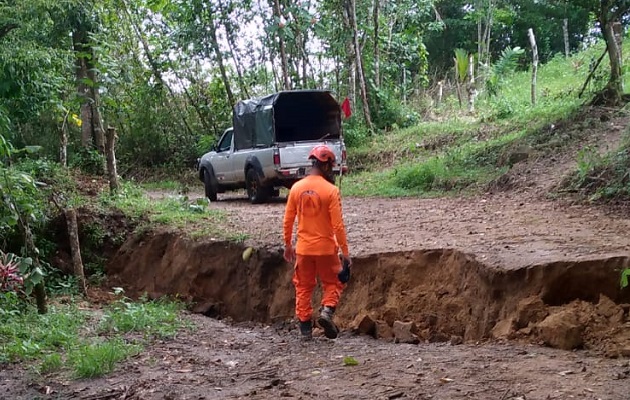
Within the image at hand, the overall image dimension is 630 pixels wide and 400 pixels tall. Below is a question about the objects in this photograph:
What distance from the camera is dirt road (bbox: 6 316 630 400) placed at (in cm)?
483

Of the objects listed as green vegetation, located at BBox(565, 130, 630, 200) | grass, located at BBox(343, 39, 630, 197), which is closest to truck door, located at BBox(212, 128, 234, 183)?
A: grass, located at BBox(343, 39, 630, 197)

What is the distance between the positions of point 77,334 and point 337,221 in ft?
10.2

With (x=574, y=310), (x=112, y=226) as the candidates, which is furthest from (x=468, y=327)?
(x=112, y=226)

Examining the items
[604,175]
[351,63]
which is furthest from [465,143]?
[604,175]

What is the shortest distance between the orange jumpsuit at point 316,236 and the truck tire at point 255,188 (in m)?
8.29

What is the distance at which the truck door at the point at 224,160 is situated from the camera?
16.9 metres

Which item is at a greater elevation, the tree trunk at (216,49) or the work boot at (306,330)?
the tree trunk at (216,49)

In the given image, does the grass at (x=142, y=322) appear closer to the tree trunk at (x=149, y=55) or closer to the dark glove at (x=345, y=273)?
the dark glove at (x=345, y=273)

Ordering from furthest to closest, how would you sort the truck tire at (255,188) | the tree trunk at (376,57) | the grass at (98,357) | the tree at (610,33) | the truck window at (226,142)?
the tree trunk at (376,57) → the truck window at (226,142) → the truck tire at (255,188) → the tree at (610,33) → the grass at (98,357)

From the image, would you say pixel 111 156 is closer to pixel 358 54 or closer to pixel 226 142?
pixel 226 142

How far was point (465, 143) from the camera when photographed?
57.1ft

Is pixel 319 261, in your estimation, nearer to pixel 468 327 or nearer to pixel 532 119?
pixel 468 327

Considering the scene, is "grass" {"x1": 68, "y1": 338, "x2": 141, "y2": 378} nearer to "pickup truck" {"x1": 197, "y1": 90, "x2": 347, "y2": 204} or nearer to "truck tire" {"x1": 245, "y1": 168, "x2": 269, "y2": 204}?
"pickup truck" {"x1": 197, "y1": 90, "x2": 347, "y2": 204}

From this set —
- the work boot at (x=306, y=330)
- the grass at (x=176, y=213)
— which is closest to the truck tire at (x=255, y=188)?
the grass at (x=176, y=213)
